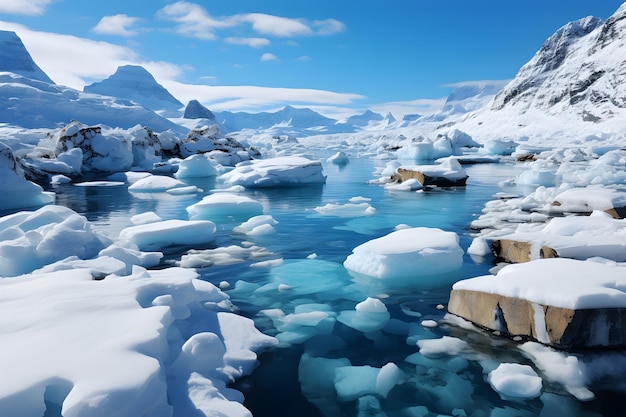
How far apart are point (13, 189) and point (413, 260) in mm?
12906

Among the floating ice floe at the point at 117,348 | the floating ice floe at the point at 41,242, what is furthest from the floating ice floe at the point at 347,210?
the floating ice floe at the point at 117,348

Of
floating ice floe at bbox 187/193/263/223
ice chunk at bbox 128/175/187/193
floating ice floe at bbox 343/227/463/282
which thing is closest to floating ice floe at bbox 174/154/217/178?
ice chunk at bbox 128/175/187/193

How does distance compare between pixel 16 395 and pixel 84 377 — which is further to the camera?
pixel 84 377

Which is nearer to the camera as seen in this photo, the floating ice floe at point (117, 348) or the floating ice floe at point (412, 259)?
the floating ice floe at point (117, 348)

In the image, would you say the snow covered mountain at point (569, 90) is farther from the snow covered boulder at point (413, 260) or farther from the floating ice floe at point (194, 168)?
the snow covered boulder at point (413, 260)

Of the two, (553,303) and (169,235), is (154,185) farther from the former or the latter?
(553,303)

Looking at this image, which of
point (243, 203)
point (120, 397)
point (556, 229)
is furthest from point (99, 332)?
point (243, 203)

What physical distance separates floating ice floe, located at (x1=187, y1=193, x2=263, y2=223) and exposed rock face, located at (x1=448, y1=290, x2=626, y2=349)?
760 cm

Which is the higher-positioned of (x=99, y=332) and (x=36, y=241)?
(x=99, y=332)

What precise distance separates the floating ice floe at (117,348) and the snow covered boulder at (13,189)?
35.1 feet

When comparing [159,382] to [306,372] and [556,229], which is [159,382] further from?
[556,229]

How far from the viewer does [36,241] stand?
6.54 m

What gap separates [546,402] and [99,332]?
326 cm

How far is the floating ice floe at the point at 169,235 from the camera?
8.23 meters
